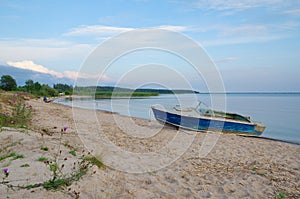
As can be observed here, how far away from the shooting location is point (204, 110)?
1359 centimetres

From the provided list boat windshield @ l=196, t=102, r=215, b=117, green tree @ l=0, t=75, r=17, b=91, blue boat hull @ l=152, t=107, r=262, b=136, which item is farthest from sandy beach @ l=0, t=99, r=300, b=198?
green tree @ l=0, t=75, r=17, b=91

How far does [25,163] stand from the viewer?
4.06 m

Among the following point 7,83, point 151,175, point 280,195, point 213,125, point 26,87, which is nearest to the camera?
point 280,195

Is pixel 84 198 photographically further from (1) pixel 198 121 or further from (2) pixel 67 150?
(1) pixel 198 121

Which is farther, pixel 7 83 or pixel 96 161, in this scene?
pixel 7 83

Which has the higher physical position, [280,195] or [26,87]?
[26,87]

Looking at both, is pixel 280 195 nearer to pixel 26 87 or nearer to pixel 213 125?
pixel 213 125

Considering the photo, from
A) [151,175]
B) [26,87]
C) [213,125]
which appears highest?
[26,87]

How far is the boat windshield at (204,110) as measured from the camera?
13.4 meters

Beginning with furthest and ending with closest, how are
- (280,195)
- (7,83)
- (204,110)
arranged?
1. (7,83)
2. (204,110)
3. (280,195)

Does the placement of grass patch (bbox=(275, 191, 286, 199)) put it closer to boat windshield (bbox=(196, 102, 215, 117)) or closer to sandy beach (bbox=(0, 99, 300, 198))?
sandy beach (bbox=(0, 99, 300, 198))

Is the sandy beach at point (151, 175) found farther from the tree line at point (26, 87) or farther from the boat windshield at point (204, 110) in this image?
the tree line at point (26, 87)

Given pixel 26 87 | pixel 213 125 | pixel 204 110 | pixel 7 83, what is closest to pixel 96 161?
pixel 213 125

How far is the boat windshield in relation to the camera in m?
13.4
